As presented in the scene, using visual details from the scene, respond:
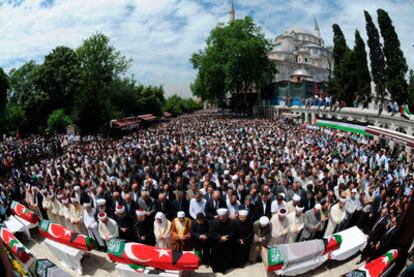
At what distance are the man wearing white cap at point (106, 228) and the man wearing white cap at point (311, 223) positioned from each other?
3596mm

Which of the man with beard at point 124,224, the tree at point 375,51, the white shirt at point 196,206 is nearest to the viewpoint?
the tree at point 375,51

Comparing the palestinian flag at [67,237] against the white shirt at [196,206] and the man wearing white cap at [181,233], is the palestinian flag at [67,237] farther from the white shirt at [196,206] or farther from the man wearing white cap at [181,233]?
the white shirt at [196,206]

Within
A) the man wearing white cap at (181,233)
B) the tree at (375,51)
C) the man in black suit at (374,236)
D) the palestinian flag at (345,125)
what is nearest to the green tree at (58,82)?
the palestinian flag at (345,125)

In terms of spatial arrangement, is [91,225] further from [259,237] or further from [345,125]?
[345,125]

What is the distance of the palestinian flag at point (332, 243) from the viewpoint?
4047 mm

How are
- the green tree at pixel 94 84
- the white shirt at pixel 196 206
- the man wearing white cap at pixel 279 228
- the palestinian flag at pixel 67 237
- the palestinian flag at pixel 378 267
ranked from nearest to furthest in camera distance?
the palestinian flag at pixel 378 267
the palestinian flag at pixel 67 237
the man wearing white cap at pixel 279 228
the white shirt at pixel 196 206
the green tree at pixel 94 84

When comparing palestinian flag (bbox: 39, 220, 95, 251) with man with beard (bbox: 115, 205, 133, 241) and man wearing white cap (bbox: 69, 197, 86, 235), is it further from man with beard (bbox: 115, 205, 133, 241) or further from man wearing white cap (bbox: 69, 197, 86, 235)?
man wearing white cap (bbox: 69, 197, 86, 235)

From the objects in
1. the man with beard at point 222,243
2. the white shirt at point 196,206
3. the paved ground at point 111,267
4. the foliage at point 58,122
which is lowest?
the paved ground at point 111,267

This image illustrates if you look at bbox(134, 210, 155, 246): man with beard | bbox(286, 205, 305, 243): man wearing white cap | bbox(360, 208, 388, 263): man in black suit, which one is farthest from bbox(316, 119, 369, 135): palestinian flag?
bbox(134, 210, 155, 246): man with beard

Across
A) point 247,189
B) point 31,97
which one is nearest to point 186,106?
point 31,97

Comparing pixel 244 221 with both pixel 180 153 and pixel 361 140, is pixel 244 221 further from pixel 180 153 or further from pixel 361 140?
pixel 361 140

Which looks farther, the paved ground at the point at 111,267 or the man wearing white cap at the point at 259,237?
the man wearing white cap at the point at 259,237

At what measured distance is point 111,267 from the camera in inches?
185

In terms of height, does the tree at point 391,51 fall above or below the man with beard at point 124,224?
above
